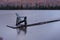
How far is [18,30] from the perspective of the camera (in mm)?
916

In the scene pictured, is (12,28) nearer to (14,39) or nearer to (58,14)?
(14,39)

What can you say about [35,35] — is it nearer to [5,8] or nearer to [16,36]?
[16,36]

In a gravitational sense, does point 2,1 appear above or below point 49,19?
above

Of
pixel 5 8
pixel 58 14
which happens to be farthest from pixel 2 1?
pixel 58 14

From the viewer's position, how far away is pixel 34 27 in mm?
942

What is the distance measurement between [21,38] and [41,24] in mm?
215

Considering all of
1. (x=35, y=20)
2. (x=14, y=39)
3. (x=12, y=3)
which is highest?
(x=12, y=3)

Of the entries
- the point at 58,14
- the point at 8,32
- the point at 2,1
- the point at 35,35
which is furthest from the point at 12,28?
the point at 58,14

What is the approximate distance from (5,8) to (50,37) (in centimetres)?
50

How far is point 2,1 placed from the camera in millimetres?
1070

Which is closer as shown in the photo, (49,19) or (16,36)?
(16,36)

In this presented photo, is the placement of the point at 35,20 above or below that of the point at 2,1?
below

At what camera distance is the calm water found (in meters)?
0.89

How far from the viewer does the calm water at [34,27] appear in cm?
89
